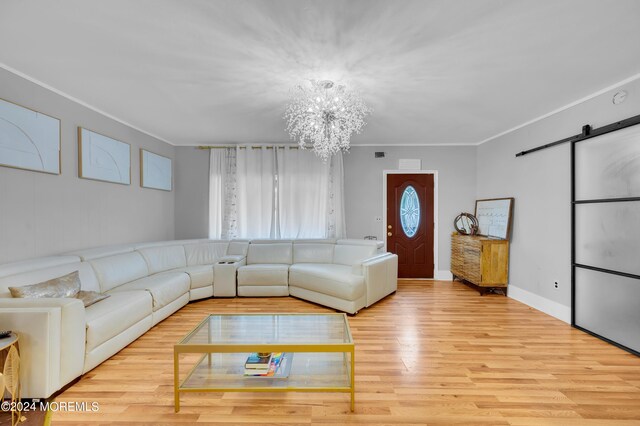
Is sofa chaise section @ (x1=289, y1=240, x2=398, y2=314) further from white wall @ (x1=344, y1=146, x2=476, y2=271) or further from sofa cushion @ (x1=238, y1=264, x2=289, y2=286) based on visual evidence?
white wall @ (x1=344, y1=146, x2=476, y2=271)

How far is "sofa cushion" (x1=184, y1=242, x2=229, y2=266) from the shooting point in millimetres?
4504

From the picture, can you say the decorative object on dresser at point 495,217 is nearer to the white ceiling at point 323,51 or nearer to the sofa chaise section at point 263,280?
the white ceiling at point 323,51

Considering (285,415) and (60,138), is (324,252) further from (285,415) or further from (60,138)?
(60,138)

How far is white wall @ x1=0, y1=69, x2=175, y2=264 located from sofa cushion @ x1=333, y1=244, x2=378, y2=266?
320 cm

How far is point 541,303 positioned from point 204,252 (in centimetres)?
511

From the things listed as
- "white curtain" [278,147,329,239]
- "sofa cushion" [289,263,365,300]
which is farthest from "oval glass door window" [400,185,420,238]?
"sofa cushion" [289,263,365,300]

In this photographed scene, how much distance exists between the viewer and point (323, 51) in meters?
2.14

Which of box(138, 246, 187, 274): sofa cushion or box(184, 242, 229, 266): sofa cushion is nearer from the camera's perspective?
box(138, 246, 187, 274): sofa cushion

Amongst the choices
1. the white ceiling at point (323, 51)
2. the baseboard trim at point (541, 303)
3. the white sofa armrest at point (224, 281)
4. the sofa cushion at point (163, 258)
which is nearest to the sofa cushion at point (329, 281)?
the white sofa armrest at point (224, 281)

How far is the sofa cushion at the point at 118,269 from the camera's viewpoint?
9.71 feet

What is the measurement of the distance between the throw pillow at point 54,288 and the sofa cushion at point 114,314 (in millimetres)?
236

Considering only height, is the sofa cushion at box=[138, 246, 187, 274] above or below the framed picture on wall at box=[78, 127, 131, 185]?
below

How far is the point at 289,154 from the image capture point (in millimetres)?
5066

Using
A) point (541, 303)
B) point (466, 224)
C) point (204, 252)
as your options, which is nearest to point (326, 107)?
point (204, 252)
